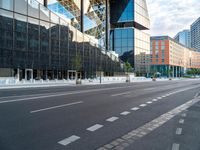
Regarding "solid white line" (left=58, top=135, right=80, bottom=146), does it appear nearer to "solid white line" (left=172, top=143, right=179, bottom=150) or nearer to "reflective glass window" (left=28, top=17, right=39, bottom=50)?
"solid white line" (left=172, top=143, right=179, bottom=150)

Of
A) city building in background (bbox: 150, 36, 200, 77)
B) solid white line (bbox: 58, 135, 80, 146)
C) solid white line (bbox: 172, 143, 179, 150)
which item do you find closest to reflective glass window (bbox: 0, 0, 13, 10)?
solid white line (bbox: 58, 135, 80, 146)

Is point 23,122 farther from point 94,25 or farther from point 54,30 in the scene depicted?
point 94,25

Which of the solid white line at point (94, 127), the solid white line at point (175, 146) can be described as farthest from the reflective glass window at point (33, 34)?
the solid white line at point (175, 146)

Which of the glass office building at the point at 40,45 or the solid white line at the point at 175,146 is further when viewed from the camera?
the glass office building at the point at 40,45

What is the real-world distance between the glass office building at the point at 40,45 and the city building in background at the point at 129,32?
21.1 meters

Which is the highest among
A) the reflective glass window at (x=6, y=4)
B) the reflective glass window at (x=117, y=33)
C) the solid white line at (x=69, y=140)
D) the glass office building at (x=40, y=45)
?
the reflective glass window at (x=117, y=33)

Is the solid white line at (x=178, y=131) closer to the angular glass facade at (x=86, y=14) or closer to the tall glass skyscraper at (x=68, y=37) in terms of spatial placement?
the tall glass skyscraper at (x=68, y=37)

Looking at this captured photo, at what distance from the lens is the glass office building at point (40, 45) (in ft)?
118

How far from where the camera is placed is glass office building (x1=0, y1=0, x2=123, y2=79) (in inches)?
1417

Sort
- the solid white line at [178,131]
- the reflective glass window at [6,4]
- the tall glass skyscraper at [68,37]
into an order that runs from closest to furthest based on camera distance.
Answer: the solid white line at [178,131], the reflective glass window at [6,4], the tall glass skyscraper at [68,37]

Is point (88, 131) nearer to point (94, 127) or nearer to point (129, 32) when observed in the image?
point (94, 127)

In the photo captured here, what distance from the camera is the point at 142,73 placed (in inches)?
3354

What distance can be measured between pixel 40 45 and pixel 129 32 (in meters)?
44.7

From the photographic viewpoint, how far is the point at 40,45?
41.2 metres
